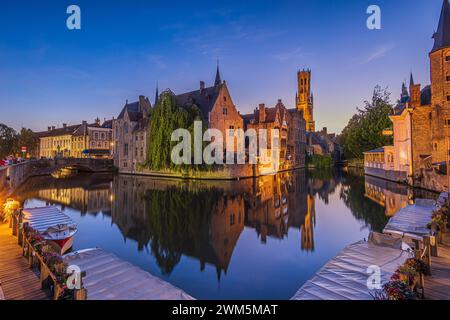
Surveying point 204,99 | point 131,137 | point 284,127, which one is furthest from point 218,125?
point 131,137

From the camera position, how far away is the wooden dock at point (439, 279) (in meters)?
5.52

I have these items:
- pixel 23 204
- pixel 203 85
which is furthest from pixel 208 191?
pixel 203 85

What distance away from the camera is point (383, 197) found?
22.4 m

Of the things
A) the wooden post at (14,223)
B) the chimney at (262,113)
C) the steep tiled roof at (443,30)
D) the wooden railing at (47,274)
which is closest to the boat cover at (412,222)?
the wooden railing at (47,274)

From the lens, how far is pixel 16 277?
659 cm

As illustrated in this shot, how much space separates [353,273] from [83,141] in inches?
2822

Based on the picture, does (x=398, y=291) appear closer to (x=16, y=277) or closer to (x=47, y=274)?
(x=47, y=274)

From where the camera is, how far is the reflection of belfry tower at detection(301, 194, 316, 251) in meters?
11.5

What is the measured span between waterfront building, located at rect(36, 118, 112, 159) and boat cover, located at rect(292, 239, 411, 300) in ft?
219

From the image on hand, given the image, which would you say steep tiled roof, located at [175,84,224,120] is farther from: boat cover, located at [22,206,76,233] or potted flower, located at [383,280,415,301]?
potted flower, located at [383,280,415,301]

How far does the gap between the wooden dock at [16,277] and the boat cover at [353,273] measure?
238 inches

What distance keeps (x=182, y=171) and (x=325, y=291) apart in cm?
3054
